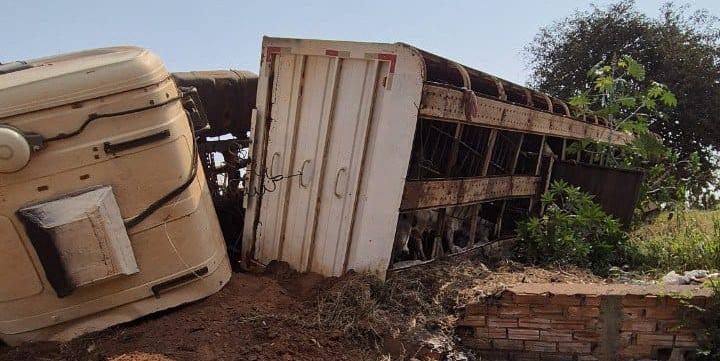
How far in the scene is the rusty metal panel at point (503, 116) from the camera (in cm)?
355

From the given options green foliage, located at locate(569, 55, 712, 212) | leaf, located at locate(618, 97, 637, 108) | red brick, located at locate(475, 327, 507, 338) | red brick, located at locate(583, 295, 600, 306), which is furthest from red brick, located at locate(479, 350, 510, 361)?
leaf, located at locate(618, 97, 637, 108)

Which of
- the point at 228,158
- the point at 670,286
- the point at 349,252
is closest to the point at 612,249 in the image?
the point at 670,286

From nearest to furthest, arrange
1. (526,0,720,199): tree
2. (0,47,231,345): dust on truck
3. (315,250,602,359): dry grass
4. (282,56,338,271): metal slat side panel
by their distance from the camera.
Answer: (0,47,231,345): dust on truck → (315,250,602,359): dry grass → (282,56,338,271): metal slat side panel → (526,0,720,199): tree

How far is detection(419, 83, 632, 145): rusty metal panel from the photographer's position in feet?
11.6

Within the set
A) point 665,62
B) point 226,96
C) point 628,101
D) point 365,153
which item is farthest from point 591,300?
point 665,62

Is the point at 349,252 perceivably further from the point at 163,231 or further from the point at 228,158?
the point at 228,158

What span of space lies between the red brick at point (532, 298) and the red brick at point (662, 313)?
704 mm

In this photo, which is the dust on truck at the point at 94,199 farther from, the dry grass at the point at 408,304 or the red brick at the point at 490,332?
the red brick at the point at 490,332

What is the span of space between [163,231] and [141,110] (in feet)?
2.24

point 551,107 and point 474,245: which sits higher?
point 551,107

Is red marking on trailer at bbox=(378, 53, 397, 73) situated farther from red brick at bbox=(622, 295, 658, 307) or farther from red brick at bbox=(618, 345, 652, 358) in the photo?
red brick at bbox=(618, 345, 652, 358)

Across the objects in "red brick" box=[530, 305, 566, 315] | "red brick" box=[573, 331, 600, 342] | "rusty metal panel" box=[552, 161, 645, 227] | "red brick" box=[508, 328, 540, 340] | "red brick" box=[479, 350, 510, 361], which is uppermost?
"rusty metal panel" box=[552, 161, 645, 227]

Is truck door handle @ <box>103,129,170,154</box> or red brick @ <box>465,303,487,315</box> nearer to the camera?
truck door handle @ <box>103,129,170,154</box>

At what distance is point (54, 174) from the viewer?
296 centimetres
